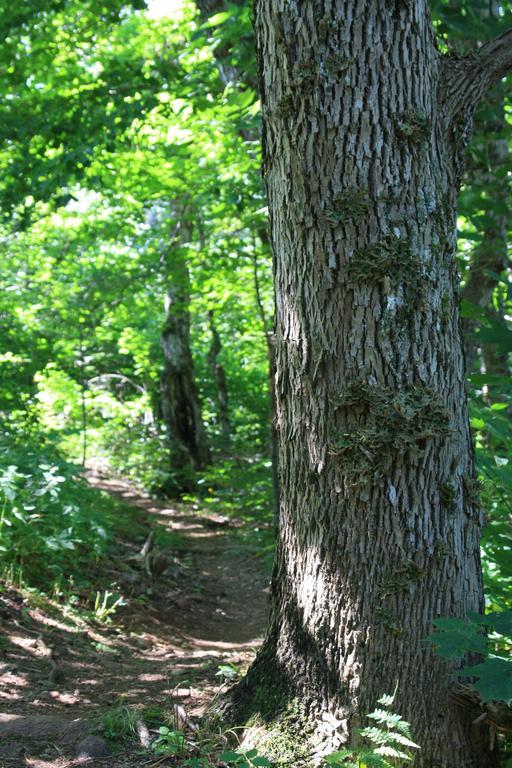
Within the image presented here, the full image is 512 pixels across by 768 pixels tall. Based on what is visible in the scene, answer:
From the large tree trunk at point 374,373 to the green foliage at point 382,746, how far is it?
7 cm

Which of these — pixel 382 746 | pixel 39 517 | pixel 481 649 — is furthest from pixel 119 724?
pixel 39 517

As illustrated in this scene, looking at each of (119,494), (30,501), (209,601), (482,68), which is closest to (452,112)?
(482,68)

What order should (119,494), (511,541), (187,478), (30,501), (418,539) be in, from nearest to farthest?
(418,539) → (511,541) → (30,501) → (119,494) → (187,478)

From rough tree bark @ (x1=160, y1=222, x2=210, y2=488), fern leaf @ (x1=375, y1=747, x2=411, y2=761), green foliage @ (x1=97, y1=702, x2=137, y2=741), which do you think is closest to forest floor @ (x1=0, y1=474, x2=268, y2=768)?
green foliage @ (x1=97, y1=702, x2=137, y2=741)

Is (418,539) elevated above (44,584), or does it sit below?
above

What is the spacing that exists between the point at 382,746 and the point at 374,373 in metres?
1.30

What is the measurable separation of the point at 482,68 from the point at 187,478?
1098cm

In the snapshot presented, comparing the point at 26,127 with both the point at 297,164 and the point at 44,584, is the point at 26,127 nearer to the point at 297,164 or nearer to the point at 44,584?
the point at 44,584

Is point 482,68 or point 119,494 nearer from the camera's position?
point 482,68

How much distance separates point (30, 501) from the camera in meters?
5.39

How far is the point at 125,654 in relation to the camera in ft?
16.2

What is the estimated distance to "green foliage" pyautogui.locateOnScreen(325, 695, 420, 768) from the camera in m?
2.33

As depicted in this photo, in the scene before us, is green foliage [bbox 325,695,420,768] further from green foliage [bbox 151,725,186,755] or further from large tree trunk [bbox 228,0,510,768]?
green foliage [bbox 151,725,186,755]

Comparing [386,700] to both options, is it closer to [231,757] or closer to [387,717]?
[387,717]
